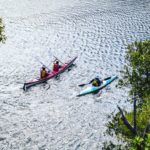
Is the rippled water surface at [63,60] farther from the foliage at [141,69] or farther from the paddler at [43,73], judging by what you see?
the foliage at [141,69]

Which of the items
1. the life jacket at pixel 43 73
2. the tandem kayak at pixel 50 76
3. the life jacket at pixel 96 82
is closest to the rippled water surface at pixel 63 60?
the tandem kayak at pixel 50 76

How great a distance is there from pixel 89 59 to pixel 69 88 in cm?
957

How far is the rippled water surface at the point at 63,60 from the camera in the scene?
32906 millimetres

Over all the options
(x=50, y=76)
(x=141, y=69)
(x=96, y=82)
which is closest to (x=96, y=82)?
(x=96, y=82)

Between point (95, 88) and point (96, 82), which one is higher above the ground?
point (96, 82)

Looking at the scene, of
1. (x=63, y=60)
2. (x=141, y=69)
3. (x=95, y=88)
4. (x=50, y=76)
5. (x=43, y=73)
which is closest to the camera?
(x=141, y=69)

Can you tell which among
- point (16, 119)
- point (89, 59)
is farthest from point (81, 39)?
point (16, 119)

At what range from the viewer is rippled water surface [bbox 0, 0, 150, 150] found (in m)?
32.9

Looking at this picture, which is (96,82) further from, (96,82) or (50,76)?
(50,76)

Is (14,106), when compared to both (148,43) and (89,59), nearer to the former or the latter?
(89,59)

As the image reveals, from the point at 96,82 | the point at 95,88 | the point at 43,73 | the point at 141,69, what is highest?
the point at 141,69

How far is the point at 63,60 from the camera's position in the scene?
4888 cm

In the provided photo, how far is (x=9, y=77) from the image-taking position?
43.5 metres

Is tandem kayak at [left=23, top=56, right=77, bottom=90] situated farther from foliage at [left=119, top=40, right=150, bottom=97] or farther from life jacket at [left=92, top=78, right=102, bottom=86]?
foliage at [left=119, top=40, right=150, bottom=97]
